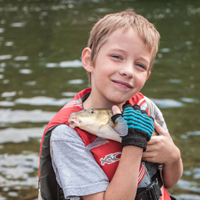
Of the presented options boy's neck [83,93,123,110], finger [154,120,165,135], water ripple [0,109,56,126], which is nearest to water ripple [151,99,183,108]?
water ripple [0,109,56,126]

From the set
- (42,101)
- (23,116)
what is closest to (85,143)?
(23,116)

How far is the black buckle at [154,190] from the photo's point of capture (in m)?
2.61

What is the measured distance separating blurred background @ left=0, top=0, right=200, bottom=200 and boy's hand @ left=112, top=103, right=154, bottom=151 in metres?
2.67

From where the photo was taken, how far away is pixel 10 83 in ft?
30.1

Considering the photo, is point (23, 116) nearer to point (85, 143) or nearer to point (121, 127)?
point (85, 143)

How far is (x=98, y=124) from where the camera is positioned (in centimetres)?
243

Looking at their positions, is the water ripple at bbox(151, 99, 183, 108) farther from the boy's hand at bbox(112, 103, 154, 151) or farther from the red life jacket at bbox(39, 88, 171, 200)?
the boy's hand at bbox(112, 103, 154, 151)

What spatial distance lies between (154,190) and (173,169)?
32 centimetres

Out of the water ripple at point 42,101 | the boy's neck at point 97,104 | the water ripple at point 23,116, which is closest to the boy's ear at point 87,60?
the boy's neck at point 97,104

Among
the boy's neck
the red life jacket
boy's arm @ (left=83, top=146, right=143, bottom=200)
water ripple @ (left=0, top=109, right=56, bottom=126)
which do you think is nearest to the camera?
boy's arm @ (left=83, top=146, right=143, bottom=200)

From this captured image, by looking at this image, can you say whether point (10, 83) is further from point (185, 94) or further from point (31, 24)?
point (31, 24)

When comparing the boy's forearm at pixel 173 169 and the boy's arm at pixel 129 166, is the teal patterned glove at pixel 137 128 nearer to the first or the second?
the boy's arm at pixel 129 166

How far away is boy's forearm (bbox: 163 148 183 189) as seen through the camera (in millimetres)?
2770

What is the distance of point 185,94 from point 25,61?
568cm
